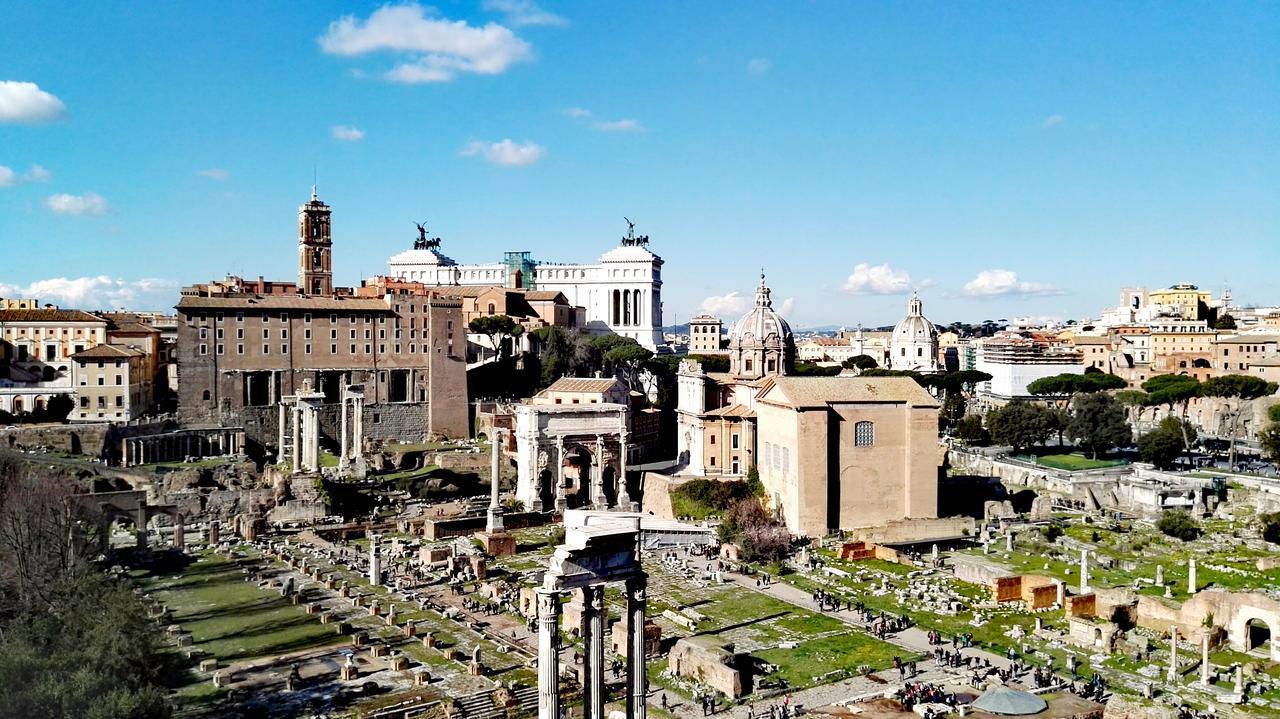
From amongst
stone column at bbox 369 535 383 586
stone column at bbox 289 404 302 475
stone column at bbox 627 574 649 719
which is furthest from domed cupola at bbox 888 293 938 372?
stone column at bbox 627 574 649 719

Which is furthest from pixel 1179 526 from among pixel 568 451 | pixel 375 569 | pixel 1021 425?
pixel 375 569

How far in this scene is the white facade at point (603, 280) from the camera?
8638 cm

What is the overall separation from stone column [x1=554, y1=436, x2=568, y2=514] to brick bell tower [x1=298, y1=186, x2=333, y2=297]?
24846 millimetres

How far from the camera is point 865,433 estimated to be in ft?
132

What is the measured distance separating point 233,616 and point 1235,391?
58.9 m

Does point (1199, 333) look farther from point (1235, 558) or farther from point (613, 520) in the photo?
point (613, 520)

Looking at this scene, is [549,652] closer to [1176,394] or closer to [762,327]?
[762,327]

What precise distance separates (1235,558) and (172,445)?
4568 centimetres

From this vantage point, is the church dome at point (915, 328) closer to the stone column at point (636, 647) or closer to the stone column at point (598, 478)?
the stone column at point (598, 478)

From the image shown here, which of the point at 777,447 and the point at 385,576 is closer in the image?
the point at 385,576

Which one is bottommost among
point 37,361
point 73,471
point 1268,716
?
point 1268,716

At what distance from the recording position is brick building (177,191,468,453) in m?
53.4

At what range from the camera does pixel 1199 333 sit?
8119 cm

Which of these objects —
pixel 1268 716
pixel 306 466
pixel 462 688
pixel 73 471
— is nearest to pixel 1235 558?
pixel 1268 716
